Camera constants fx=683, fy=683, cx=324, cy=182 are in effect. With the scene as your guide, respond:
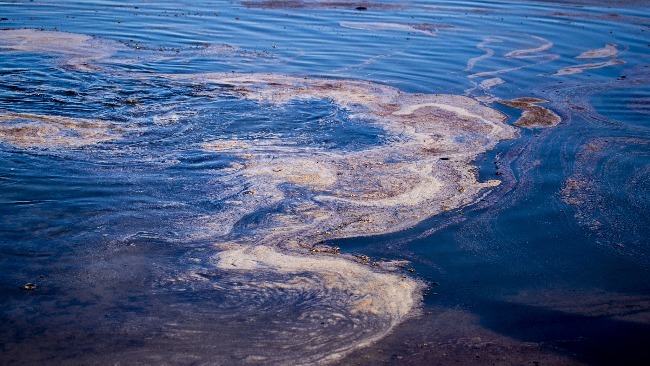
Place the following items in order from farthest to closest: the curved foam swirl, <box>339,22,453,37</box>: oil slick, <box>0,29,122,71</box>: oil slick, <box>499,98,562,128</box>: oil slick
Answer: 1. <box>339,22,453,37</box>: oil slick
2. <box>0,29,122,71</box>: oil slick
3. <box>499,98,562,128</box>: oil slick
4. the curved foam swirl

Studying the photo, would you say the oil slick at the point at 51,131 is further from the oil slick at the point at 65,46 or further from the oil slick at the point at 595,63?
the oil slick at the point at 595,63

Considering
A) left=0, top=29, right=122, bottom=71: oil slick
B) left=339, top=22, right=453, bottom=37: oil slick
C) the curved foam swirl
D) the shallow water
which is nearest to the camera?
the shallow water

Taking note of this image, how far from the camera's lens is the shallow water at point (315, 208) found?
161 inches

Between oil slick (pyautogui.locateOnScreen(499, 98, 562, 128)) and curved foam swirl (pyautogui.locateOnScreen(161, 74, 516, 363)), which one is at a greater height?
oil slick (pyautogui.locateOnScreen(499, 98, 562, 128))

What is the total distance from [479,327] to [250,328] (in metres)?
1.40

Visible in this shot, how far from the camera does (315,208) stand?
225 inches

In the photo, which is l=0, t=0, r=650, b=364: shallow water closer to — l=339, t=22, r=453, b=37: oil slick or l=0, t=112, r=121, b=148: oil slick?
l=0, t=112, r=121, b=148: oil slick

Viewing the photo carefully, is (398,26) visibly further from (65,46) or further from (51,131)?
(51,131)

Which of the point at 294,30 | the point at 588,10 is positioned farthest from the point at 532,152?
the point at 588,10

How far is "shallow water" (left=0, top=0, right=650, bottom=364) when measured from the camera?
408cm

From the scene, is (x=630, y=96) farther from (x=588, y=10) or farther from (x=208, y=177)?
(x=588, y=10)

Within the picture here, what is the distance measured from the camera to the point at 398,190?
611 centimetres

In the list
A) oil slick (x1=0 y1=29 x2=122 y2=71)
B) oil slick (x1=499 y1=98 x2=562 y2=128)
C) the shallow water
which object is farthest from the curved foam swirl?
oil slick (x1=0 y1=29 x2=122 y2=71)

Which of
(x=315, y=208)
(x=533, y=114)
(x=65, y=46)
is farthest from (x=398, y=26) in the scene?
(x=315, y=208)
